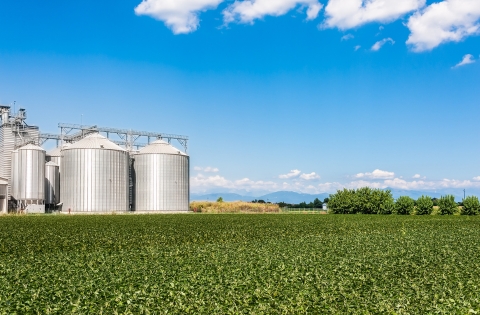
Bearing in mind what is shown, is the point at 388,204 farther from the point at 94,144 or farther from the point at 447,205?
the point at 94,144

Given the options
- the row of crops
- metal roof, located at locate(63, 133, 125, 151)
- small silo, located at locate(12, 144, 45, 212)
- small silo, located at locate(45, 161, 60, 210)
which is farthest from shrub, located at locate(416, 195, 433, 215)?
small silo, located at locate(12, 144, 45, 212)

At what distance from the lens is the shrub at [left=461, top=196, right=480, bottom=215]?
86125 millimetres

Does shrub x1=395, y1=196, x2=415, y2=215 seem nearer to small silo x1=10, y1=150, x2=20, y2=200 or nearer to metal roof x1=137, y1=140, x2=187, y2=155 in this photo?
metal roof x1=137, y1=140, x2=187, y2=155

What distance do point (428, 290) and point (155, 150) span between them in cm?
7909

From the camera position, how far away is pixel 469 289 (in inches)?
580

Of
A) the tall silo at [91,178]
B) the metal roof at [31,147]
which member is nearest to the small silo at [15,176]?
the metal roof at [31,147]

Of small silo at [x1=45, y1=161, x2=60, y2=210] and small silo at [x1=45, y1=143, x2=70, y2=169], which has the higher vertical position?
small silo at [x1=45, y1=143, x2=70, y2=169]

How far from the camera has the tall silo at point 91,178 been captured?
8025cm

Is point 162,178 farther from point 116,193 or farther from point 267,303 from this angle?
point 267,303

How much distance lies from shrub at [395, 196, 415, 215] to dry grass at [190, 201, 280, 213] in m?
29.7

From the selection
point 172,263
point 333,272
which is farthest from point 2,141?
point 333,272

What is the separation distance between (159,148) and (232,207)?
90.6ft

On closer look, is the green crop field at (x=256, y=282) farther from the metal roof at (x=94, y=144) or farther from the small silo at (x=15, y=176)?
the small silo at (x=15, y=176)

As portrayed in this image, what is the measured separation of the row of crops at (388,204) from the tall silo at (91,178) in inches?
1861
